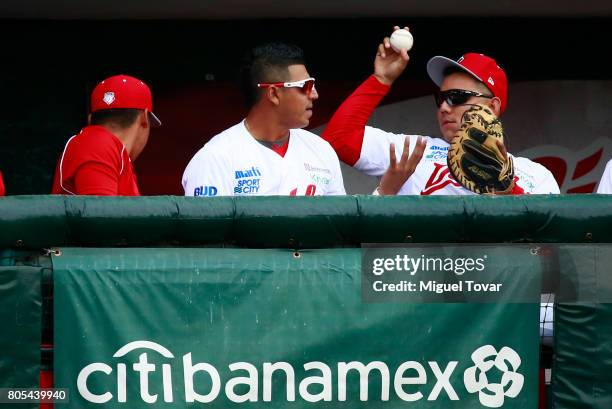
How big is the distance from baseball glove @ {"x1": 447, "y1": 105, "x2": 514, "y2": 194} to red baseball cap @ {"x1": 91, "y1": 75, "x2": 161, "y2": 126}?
49.3 inches

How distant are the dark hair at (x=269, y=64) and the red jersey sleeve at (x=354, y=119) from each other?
9.9 inches

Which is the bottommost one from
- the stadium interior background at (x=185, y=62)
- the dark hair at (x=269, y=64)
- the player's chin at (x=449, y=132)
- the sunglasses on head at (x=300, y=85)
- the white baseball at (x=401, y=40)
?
the player's chin at (x=449, y=132)

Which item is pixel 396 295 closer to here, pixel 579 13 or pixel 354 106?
pixel 354 106

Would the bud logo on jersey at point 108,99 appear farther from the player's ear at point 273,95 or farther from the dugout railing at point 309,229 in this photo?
the dugout railing at point 309,229

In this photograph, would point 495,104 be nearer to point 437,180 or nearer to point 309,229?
point 437,180

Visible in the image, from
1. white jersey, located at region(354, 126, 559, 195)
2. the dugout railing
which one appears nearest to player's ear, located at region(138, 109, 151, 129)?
white jersey, located at region(354, 126, 559, 195)

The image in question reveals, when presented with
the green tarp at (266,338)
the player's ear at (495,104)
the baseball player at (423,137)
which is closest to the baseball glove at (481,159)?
the green tarp at (266,338)

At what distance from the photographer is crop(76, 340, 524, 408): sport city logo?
10.7 feet

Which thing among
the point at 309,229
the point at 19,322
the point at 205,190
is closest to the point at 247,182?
the point at 205,190

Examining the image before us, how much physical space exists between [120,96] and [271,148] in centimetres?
57

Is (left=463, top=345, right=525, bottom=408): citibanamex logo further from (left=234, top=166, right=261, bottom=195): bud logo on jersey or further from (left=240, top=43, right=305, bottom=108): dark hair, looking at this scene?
(left=240, top=43, right=305, bottom=108): dark hair

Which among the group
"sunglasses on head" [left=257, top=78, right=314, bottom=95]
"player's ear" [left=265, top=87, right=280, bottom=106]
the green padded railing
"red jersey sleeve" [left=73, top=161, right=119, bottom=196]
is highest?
"sunglasses on head" [left=257, top=78, right=314, bottom=95]

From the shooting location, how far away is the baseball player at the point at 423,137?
179 inches

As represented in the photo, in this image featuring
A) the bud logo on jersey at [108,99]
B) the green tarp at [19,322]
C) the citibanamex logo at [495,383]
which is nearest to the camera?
the green tarp at [19,322]
